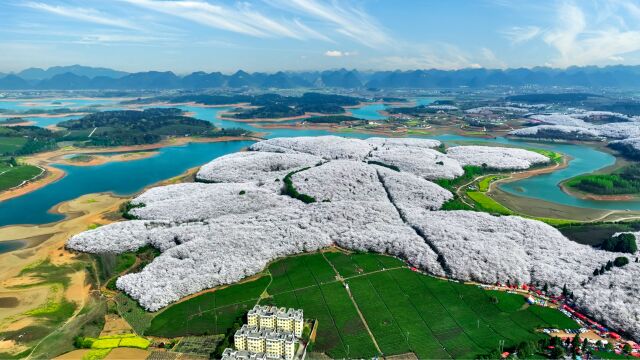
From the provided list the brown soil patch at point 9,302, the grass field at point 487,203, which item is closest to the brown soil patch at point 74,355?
the brown soil patch at point 9,302

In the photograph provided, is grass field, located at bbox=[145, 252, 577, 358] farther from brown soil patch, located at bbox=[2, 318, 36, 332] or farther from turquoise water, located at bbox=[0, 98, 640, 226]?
turquoise water, located at bbox=[0, 98, 640, 226]

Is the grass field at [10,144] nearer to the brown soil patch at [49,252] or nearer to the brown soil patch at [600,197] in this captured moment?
the brown soil patch at [49,252]

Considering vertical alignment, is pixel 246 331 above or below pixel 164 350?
above

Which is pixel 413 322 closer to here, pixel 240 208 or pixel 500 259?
pixel 500 259

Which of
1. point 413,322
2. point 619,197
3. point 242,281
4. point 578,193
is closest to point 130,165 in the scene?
point 242,281

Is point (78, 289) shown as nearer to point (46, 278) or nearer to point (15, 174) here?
point (46, 278)

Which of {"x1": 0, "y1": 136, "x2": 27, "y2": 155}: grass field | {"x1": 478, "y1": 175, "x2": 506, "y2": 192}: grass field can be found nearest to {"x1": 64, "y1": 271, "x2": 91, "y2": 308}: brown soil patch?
{"x1": 478, "y1": 175, "x2": 506, "y2": 192}: grass field

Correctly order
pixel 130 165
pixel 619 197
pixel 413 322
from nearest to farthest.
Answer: pixel 413 322, pixel 619 197, pixel 130 165
